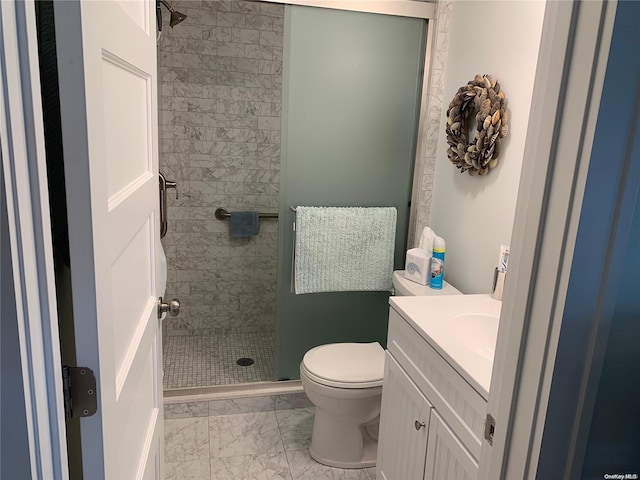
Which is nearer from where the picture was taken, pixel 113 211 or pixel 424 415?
pixel 113 211

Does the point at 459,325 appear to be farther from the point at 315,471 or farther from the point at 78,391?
the point at 78,391

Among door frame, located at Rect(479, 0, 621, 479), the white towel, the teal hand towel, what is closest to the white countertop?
door frame, located at Rect(479, 0, 621, 479)

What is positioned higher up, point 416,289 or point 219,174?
point 219,174

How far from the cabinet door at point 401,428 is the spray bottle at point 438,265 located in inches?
17.2

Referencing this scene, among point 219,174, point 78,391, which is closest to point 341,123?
point 219,174

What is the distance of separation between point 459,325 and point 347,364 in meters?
0.68

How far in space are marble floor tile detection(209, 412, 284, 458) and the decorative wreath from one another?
1.48 meters

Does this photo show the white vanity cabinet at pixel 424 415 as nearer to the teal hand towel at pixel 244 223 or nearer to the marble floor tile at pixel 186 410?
the marble floor tile at pixel 186 410

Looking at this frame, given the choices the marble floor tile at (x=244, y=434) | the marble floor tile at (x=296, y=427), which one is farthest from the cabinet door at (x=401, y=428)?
the marble floor tile at (x=244, y=434)

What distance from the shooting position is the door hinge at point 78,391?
72 centimetres

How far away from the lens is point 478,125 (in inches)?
76.7

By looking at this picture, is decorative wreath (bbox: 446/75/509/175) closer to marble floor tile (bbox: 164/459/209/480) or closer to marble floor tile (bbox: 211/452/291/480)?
marble floor tile (bbox: 211/452/291/480)

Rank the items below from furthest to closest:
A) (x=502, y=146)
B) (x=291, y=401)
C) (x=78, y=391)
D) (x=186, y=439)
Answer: (x=291, y=401)
(x=186, y=439)
(x=502, y=146)
(x=78, y=391)

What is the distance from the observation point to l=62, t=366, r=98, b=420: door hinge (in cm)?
72
